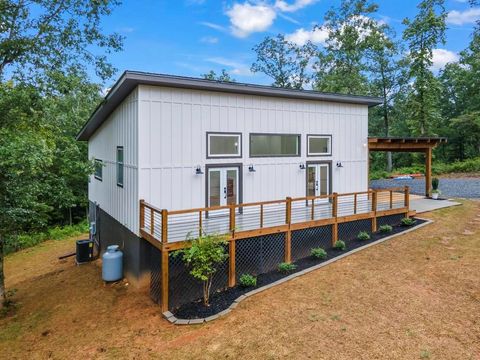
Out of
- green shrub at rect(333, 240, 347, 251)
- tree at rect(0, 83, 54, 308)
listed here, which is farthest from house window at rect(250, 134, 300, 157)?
tree at rect(0, 83, 54, 308)

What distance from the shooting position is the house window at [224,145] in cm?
834

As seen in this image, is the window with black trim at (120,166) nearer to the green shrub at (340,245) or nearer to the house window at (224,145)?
the house window at (224,145)

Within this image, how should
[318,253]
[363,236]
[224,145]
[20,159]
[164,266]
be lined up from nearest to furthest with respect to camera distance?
[164,266], [20,159], [318,253], [224,145], [363,236]

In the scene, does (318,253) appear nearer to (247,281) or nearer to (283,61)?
(247,281)

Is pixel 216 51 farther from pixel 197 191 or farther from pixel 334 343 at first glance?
pixel 334 343

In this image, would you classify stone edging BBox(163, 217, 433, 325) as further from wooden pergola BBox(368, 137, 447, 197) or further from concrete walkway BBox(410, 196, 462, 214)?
wooden pergola BBox(368, 137, 447, 197)

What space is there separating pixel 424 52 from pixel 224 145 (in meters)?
20.5

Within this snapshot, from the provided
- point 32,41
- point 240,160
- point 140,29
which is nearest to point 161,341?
point 240,160

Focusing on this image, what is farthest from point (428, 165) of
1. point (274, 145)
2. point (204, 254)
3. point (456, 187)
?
point (204, 254)

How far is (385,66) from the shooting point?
26.6 metres

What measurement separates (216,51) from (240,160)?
68.1 ft

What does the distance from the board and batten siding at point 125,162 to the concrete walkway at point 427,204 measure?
982cm

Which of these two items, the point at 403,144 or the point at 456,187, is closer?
the point at 403,144

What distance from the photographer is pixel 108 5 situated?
10297 mm
